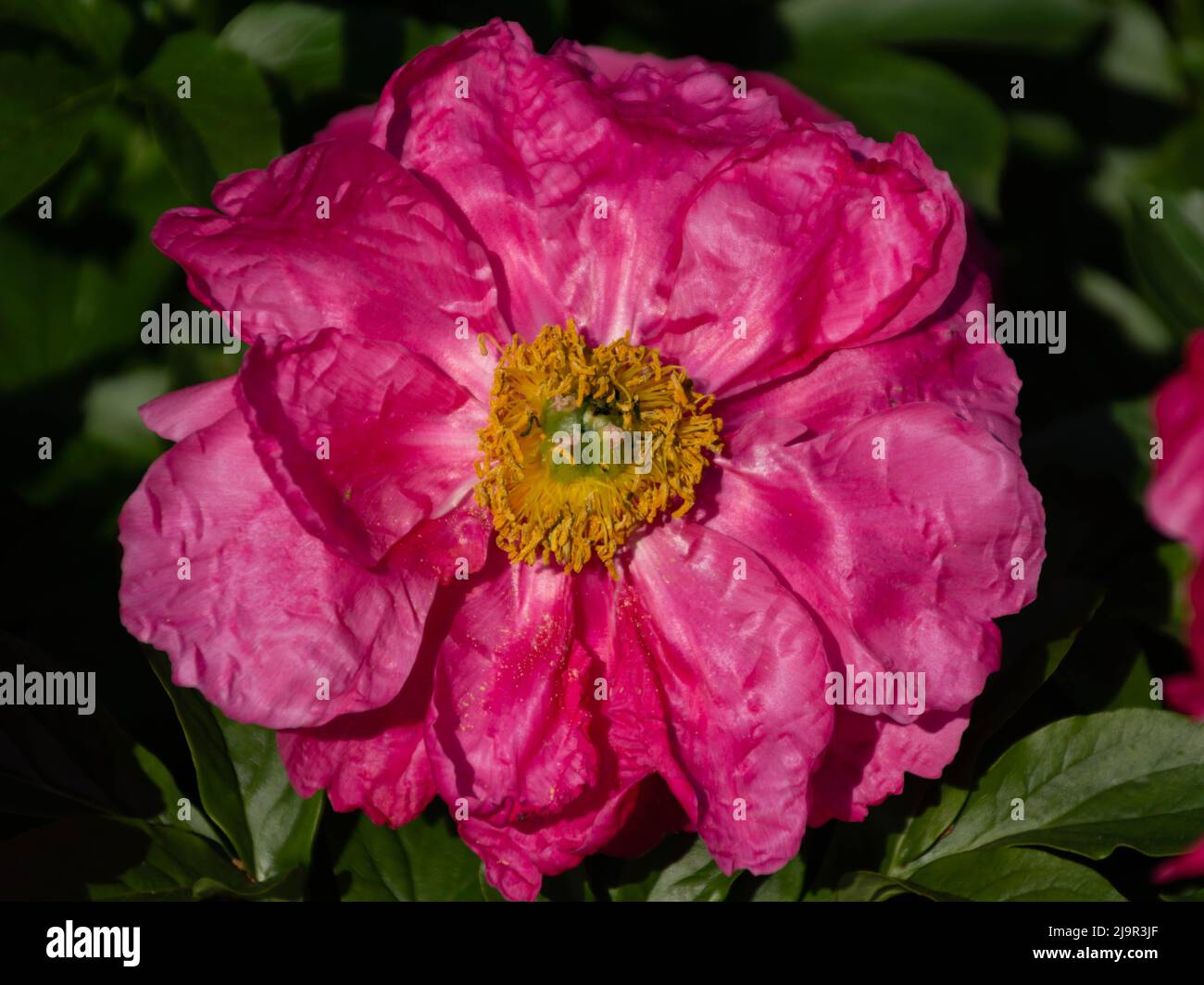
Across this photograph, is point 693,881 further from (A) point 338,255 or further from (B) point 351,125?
(B) point 351,125

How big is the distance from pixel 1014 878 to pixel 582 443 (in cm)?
72

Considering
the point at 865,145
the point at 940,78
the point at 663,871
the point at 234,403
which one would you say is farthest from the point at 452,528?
the point at 940,78

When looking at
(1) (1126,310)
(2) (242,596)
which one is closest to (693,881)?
(2) (242,596)

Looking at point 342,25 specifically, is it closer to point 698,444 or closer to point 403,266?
point 403,266

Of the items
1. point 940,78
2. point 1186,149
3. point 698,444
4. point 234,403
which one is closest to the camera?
point 234,403

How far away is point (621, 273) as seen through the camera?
172 centimetres

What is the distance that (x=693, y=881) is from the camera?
1.72 m

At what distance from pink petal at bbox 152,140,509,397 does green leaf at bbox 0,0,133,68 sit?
44 centimetres

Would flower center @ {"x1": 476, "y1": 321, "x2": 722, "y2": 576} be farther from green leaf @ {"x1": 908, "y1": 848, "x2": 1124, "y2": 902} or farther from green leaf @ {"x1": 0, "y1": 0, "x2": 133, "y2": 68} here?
green leaf @ {"x1": 0, "y1": 0, "x2": 133, "y2": 68}

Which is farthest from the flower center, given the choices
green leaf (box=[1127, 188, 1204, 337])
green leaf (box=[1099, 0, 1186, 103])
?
green leaf (box=[1099, 0, 1186, 103])

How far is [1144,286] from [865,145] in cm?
81

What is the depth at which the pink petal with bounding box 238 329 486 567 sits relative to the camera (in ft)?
4.98

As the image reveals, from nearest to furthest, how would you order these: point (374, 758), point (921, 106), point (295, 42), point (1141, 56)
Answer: point (374, 758) < point (295, 42) < point (921, 106) < point (1141, 56)

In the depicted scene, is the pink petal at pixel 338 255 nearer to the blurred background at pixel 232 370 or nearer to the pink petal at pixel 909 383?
the blurred background at pixel 232 370
